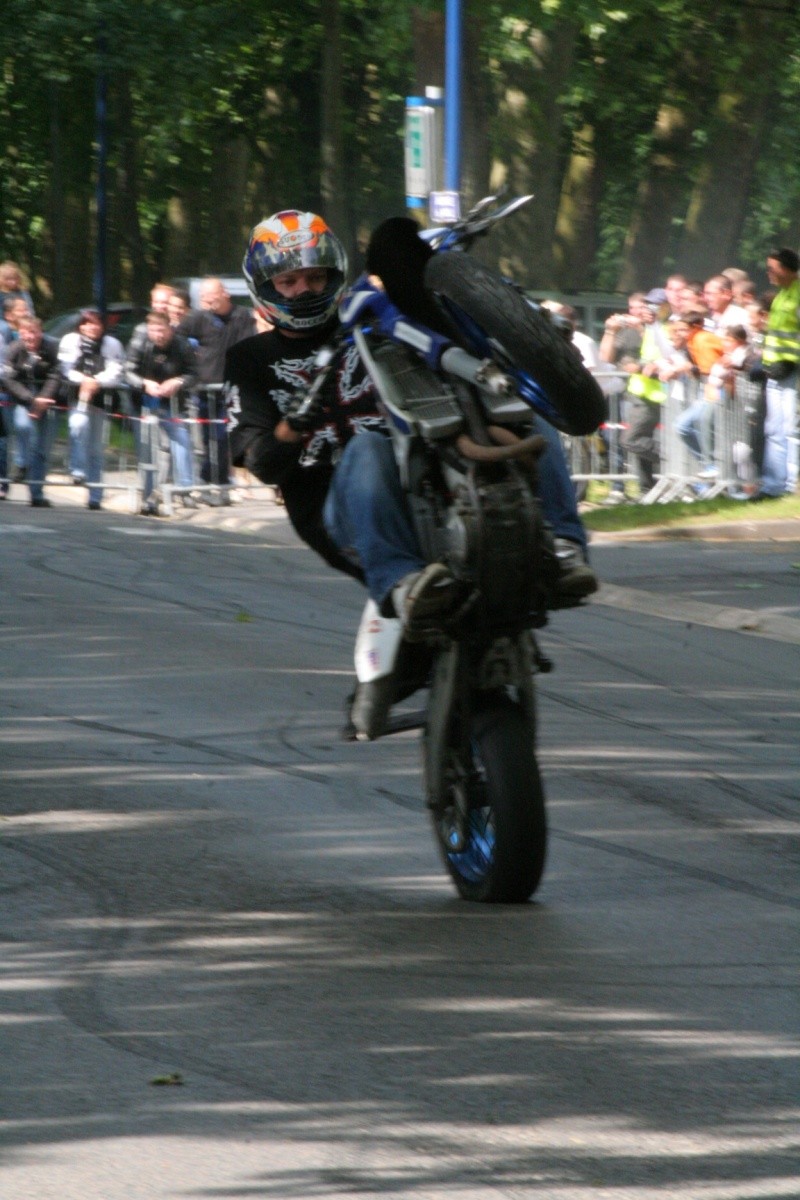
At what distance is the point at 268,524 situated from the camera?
17938 millimetres

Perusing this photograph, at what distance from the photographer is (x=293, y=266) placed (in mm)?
6422

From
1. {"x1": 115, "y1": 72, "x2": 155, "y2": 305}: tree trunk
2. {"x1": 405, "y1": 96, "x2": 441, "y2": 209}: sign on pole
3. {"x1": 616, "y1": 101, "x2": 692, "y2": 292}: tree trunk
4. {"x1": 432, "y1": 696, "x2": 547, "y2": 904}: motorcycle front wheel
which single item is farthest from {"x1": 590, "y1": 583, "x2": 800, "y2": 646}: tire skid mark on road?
{"x1": 115, "y1": 72, "x2": 155, "y2": 305}: tree trunk

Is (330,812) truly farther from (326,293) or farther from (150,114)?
(150,114)

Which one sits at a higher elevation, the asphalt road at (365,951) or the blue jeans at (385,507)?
the blue jeans at (385,507)

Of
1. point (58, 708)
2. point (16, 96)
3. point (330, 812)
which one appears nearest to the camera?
point (330, 812)

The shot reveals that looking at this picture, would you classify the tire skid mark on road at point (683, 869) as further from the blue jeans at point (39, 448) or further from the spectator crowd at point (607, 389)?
the blue jeans at point (39, 448)

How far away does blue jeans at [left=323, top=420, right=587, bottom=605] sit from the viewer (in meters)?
5.78

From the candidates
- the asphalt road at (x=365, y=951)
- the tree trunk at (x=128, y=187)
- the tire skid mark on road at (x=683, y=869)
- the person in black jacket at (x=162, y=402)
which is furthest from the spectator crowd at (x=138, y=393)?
the tree trunk at (x=128, y=187)

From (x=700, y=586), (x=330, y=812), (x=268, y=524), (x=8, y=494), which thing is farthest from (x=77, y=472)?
(x=330, y=812)

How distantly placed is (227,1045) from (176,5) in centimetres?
2831

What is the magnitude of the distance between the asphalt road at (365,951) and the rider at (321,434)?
903 mm

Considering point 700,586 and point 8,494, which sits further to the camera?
point 8,494

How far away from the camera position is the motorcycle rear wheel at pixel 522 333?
18.1ft

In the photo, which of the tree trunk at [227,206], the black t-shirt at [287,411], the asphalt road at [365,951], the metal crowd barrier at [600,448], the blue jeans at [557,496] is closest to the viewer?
the asphalt road at [365,951]
